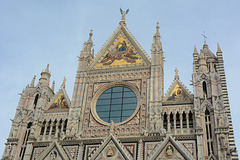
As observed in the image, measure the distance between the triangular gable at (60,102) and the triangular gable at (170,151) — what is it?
801cm

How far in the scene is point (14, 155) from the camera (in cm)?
2347

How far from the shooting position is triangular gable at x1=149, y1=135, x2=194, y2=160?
20.4m

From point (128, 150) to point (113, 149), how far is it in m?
0.99

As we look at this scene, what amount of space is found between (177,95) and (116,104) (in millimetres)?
4372

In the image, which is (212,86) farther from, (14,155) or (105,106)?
(14,155)

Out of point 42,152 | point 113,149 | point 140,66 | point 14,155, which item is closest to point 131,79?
point 140,66

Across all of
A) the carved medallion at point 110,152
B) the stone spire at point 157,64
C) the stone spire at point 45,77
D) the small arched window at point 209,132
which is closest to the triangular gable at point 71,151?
the carved medallion at point 110,152

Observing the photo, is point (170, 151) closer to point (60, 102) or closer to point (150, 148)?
point (150, 148)

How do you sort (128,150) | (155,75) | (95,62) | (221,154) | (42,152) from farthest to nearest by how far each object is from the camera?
(95,62) < (155,75) < (42,152) < (128,150) < (221,154)

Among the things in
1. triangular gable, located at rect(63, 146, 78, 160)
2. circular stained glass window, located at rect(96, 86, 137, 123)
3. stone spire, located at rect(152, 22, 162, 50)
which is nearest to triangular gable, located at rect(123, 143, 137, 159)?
circular stained glass window, located at rect(96, 86, 137, 123)

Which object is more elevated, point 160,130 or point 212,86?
point 212,86

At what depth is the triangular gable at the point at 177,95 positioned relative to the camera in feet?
75.8

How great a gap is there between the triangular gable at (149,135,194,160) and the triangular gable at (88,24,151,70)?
689 cm

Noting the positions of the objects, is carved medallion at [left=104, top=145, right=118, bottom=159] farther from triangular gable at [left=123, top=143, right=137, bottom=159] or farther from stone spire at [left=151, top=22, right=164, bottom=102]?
stone spire at [left=151, top=22, right=164, bottom=102]
